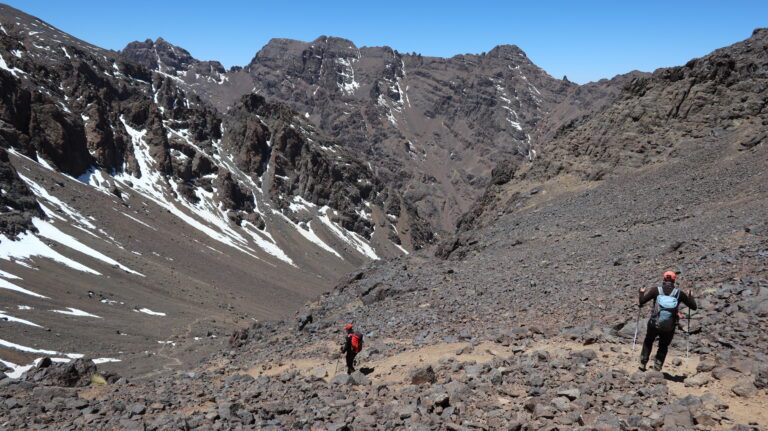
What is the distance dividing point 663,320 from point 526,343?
4470mm

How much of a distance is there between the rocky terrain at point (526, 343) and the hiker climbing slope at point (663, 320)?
48 cm

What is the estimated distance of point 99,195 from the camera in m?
145

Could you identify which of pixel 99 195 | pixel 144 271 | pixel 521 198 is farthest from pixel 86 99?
pixel 521 198

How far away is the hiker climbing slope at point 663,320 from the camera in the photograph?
10781mm

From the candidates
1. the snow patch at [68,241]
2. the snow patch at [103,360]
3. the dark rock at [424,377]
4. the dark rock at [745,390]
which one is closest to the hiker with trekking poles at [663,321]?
the dark rock at [745,390]

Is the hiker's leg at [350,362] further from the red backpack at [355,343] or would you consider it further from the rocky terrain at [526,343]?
the rocky terrain at [526,343]

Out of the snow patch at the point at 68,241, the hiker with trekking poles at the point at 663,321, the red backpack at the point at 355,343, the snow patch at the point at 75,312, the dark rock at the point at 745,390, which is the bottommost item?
the snow patch at the point at 75,312

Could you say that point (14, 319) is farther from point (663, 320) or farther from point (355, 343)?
point (663, 320)

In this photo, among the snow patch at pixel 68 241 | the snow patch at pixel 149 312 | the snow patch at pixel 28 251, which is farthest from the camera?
the snow patch at pixel 68 241

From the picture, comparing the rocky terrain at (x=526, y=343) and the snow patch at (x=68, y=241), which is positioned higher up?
the rocky terrain at (x=526, y=343)

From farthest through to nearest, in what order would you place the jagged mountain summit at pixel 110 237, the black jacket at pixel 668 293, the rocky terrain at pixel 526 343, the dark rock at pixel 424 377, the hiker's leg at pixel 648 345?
the jagged mountain summit at pixel 110 237 → the dark rock at pixel 424 377 → the black jacket at pixel 668 293 → the hiker's leg at pixel 648 345 → the rocky terrain at pixel 526 343

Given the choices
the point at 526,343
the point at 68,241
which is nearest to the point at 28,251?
the point at 68,241

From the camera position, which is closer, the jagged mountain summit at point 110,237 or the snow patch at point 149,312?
the jagged mountain summit at point 110,237

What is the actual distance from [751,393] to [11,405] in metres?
17.7
